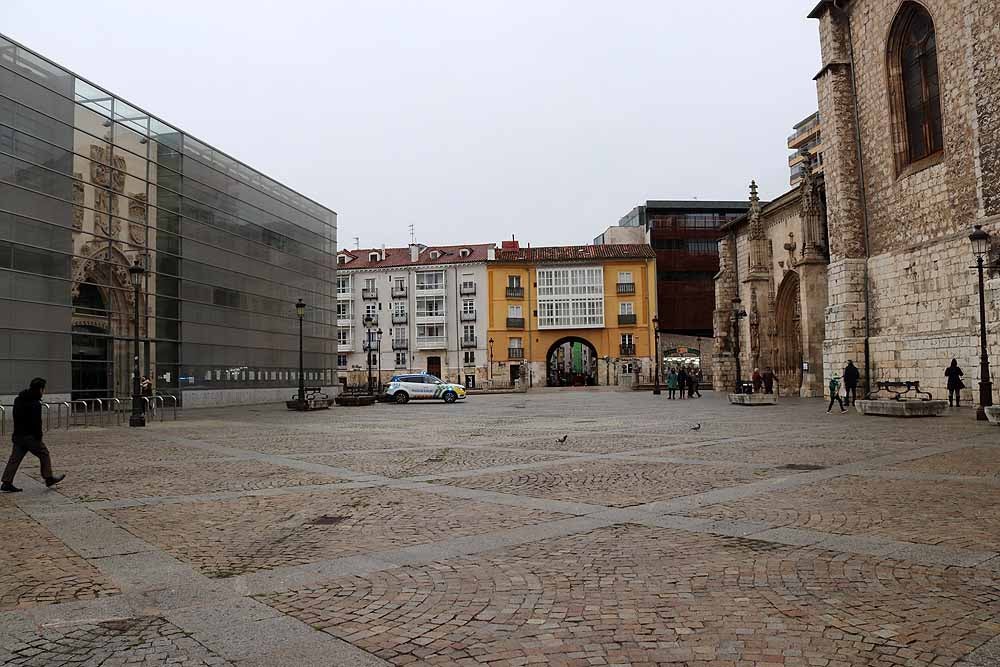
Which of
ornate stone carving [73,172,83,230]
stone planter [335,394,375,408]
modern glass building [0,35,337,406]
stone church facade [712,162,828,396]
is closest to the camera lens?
modern glass building [0,35,337,406]

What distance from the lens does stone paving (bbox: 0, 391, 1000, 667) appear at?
3594 mm

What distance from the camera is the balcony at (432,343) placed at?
233 feet

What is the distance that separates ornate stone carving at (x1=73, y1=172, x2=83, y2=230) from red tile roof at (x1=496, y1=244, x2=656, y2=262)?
45.4 m

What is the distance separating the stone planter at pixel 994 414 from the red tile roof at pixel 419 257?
57566 millimetres

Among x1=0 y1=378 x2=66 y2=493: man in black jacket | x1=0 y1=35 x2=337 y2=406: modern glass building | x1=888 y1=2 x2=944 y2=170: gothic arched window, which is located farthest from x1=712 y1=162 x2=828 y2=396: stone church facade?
x1=0 y1=378 x2=66 y2=493: man in black jacket

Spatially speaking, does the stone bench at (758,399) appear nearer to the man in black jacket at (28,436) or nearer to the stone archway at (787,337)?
the stone archway at (787,337)

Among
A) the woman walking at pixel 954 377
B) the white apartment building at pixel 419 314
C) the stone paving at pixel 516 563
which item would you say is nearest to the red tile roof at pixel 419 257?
the white apartment building at pixel 419 314

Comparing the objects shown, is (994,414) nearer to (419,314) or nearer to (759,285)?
(759,285)

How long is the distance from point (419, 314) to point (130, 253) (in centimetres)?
4202

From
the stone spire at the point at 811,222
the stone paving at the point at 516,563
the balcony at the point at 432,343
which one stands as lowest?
the stone paving at the point at 516,563

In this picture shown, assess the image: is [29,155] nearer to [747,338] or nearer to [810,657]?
[810,657]

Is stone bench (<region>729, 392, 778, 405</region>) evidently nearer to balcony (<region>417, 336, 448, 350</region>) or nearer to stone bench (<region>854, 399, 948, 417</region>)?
stone bench (<region>854, 399, 948, 417</region>)

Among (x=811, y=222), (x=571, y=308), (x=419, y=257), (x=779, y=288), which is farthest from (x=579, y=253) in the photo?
(x=811, y=222)

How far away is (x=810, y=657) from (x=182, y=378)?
3430 cm
